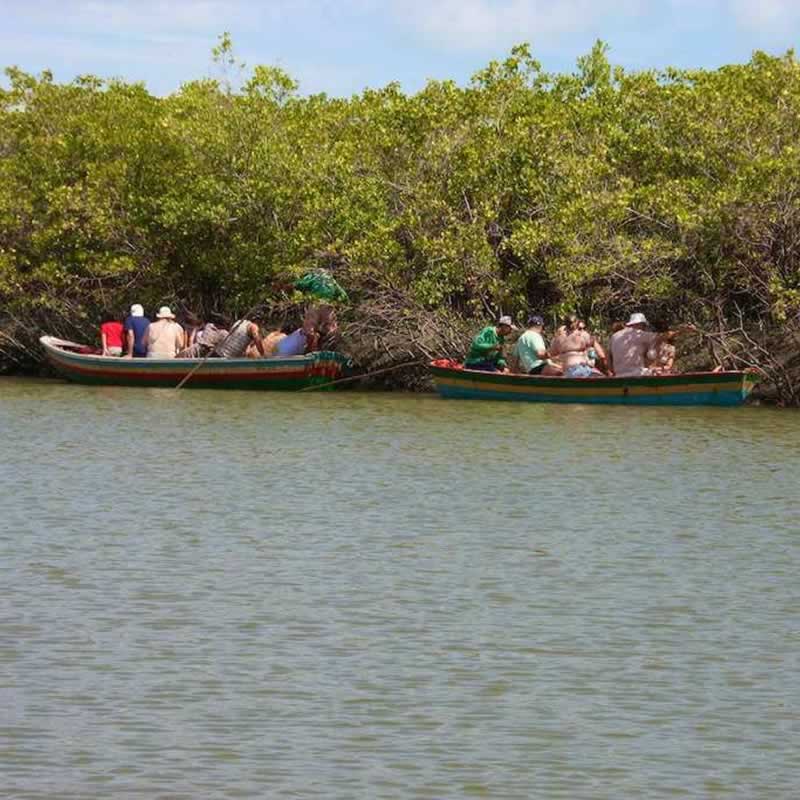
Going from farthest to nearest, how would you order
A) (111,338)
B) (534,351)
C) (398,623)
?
1. (111,338)
2. (534,351)
3. (398,623)

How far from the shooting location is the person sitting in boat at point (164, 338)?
99.5ft

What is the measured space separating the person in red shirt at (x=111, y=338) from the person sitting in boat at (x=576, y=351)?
7.67 meters

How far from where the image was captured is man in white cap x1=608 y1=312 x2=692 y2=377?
26.1 metres

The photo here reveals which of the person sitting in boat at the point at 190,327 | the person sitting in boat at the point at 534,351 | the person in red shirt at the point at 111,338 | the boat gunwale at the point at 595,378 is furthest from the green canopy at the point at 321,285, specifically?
the person sitting in boat at the point at 534,351

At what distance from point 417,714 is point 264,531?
5670 mm

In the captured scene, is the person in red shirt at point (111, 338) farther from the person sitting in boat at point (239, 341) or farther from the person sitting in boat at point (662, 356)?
the person sitting in boat at point (662, 356)

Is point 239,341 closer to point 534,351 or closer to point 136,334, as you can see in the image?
point 136,334

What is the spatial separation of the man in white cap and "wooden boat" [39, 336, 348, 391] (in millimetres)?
4853

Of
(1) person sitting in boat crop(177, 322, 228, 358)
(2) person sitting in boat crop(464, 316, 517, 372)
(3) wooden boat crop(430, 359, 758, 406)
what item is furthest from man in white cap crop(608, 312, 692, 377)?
(1) person sitting in boat crop(177, 322, 228, 358)

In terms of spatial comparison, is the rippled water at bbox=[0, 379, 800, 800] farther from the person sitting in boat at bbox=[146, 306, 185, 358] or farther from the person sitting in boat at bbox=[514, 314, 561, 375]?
the person sitting in boat at bbox=[146, 306, 185, 358]

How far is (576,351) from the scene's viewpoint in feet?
87.4

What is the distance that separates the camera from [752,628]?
34.6ft

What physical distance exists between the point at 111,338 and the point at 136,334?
85cm

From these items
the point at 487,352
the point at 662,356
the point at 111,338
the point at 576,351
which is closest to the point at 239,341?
the point at 111,338
